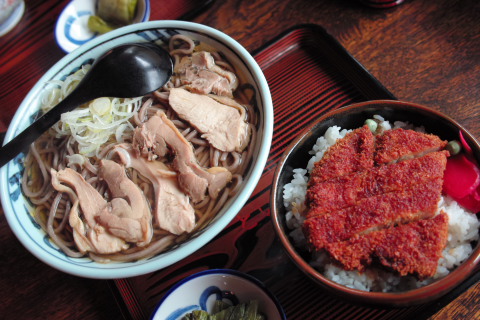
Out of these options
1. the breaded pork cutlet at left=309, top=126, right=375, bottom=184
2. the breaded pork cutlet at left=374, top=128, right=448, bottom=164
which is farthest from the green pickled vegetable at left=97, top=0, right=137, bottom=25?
the breaded pork cutlet at left=374, top=128, right=448, bottom=164

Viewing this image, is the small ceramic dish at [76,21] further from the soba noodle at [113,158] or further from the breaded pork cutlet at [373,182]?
the breaded pork cutlet at [373,182]

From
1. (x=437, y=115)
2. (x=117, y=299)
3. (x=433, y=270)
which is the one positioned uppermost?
(x=437, y=115)

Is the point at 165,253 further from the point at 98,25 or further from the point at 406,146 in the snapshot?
the point at 98,25

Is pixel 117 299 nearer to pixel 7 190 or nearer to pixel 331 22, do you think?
pixel 7 190

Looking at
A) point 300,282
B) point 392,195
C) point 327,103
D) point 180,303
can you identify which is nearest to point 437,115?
point 392,195

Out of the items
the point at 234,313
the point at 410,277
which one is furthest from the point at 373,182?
the point at 234,313

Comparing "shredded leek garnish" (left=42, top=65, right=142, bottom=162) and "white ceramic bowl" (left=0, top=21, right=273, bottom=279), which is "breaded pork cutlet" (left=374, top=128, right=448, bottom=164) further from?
"shredded leek garnish" (left=42, top=65, right=142, bottom=162)

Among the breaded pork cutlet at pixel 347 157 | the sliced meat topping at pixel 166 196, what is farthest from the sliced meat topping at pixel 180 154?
the breaded pork cutlet at pixel 347 157
